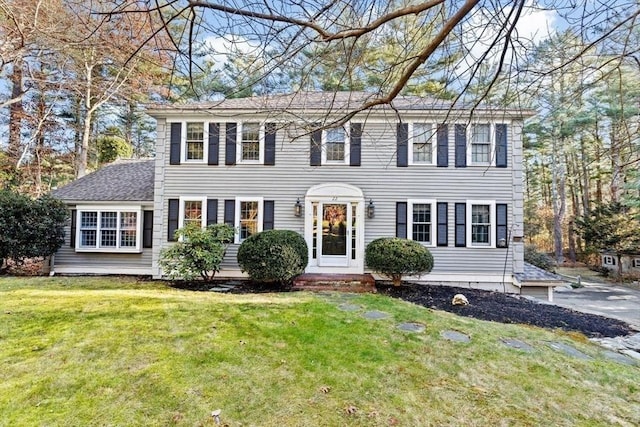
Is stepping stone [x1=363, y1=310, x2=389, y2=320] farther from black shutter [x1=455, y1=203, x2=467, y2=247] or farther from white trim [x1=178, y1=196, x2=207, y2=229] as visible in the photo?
white trim [x1=178, y1=196, x2=207, y2=229]

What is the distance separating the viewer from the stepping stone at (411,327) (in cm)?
487

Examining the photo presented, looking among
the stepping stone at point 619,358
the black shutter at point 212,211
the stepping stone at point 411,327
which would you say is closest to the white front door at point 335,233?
the black shutter at point 212,211

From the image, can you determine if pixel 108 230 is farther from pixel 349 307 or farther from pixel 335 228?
pixel 349 307

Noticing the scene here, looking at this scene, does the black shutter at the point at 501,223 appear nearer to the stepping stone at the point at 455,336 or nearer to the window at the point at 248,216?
the stepping stone at the point at 455,336

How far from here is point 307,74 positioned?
3.40 m

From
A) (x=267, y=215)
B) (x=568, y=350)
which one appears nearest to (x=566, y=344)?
(x=568, y=350)

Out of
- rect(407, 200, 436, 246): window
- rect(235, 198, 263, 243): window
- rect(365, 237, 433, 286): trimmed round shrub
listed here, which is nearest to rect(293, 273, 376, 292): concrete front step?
rect(365, 237, 433, 286): trimmed round shrub

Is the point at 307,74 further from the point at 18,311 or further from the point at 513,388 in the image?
the point at 18,311

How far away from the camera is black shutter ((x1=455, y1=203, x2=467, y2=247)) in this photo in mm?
9351

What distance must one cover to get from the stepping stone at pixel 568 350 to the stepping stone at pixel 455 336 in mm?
1183

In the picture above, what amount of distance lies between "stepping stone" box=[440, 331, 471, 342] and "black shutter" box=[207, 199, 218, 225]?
7088 millimetres

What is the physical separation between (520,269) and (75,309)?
10505 mm

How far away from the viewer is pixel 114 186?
1112cm

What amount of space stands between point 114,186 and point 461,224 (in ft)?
37.3
